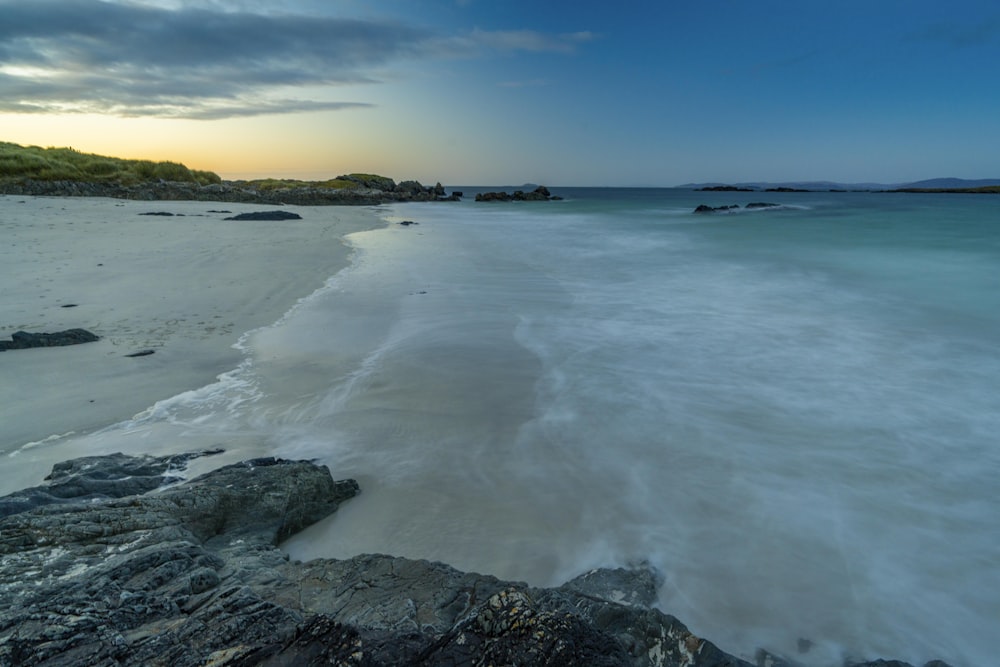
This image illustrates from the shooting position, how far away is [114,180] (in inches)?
1275

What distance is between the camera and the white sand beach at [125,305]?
15.3ft

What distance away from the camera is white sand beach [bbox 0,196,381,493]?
4660mm

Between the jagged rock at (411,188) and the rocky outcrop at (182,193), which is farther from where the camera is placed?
the jagged rock at (411,188)

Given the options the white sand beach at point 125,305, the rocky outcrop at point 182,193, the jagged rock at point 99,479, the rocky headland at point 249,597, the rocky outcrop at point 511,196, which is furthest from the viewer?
the rocky outcrop at point 511,196

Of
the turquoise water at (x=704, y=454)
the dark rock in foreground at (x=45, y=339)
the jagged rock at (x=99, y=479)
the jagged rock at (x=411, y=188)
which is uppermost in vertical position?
the jagged rock at (x=411, y=188)

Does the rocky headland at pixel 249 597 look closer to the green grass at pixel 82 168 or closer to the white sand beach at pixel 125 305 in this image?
the white sand beach at pixel 125 305

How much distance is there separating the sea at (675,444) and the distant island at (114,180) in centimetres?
2951

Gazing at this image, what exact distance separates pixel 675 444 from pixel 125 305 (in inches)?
297

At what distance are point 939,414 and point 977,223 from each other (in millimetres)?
32299

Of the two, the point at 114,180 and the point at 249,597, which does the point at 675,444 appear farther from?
the point at 114,180

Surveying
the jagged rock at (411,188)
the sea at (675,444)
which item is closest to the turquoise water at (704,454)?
the sea at (675,444)

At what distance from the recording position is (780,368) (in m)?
6.41

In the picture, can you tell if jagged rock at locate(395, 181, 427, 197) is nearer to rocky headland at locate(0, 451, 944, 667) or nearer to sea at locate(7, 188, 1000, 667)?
sea at locate(7, 188, 1000, 667)

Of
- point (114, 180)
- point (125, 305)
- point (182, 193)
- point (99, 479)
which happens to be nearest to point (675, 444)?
point (99, 479)
